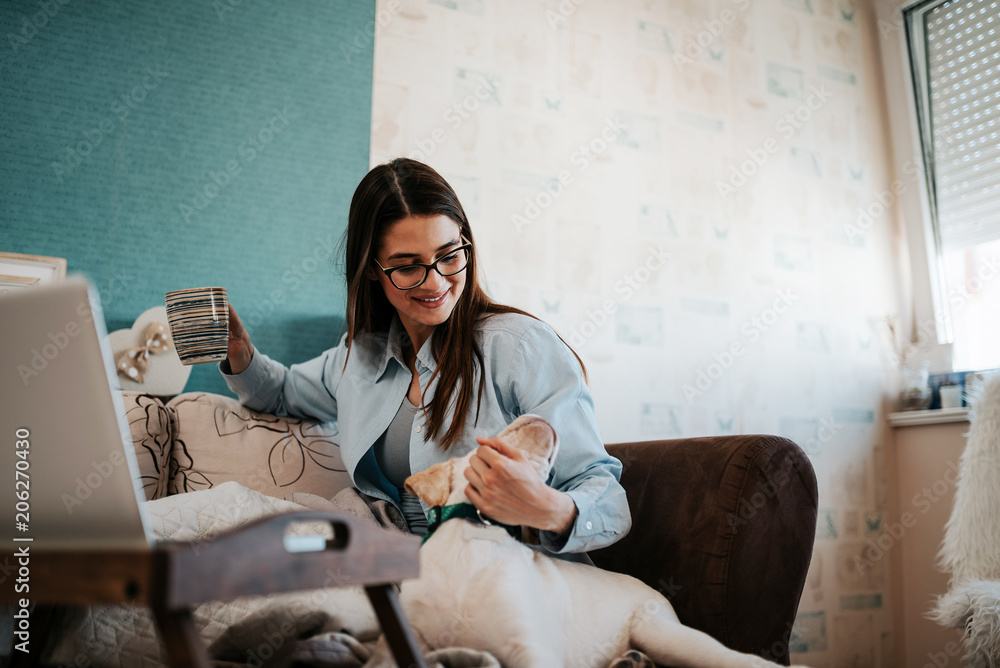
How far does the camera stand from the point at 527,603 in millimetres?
852

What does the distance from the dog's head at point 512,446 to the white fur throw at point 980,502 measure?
1.24m

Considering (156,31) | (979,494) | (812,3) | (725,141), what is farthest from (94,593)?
(812,3)

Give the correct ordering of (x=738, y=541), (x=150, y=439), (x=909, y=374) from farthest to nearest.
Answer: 1. (x=909, y=374)
2. (x=150, y=439)
3. (x=738, y=541)

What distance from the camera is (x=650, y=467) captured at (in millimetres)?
1326

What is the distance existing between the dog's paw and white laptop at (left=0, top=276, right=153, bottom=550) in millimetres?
583

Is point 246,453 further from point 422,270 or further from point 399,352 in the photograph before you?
point 422,270

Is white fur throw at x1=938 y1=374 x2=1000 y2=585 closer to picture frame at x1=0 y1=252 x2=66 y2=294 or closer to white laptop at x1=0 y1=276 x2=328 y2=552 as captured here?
white laptop at x1=0 y1=276 x2=328 y2=552

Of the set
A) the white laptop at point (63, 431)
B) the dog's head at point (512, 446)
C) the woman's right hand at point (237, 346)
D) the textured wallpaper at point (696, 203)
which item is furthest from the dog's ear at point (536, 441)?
the textured wallpaper at point (696, 203)

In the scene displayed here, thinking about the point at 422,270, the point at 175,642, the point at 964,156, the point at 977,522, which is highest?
the point at 964,156

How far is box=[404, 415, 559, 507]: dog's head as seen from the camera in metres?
0.96

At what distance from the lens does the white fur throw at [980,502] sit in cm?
161

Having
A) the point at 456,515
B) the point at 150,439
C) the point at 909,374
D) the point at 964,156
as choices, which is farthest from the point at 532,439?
the point at 964,156

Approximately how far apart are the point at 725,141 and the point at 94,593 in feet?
8.09

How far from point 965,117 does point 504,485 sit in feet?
8.17
